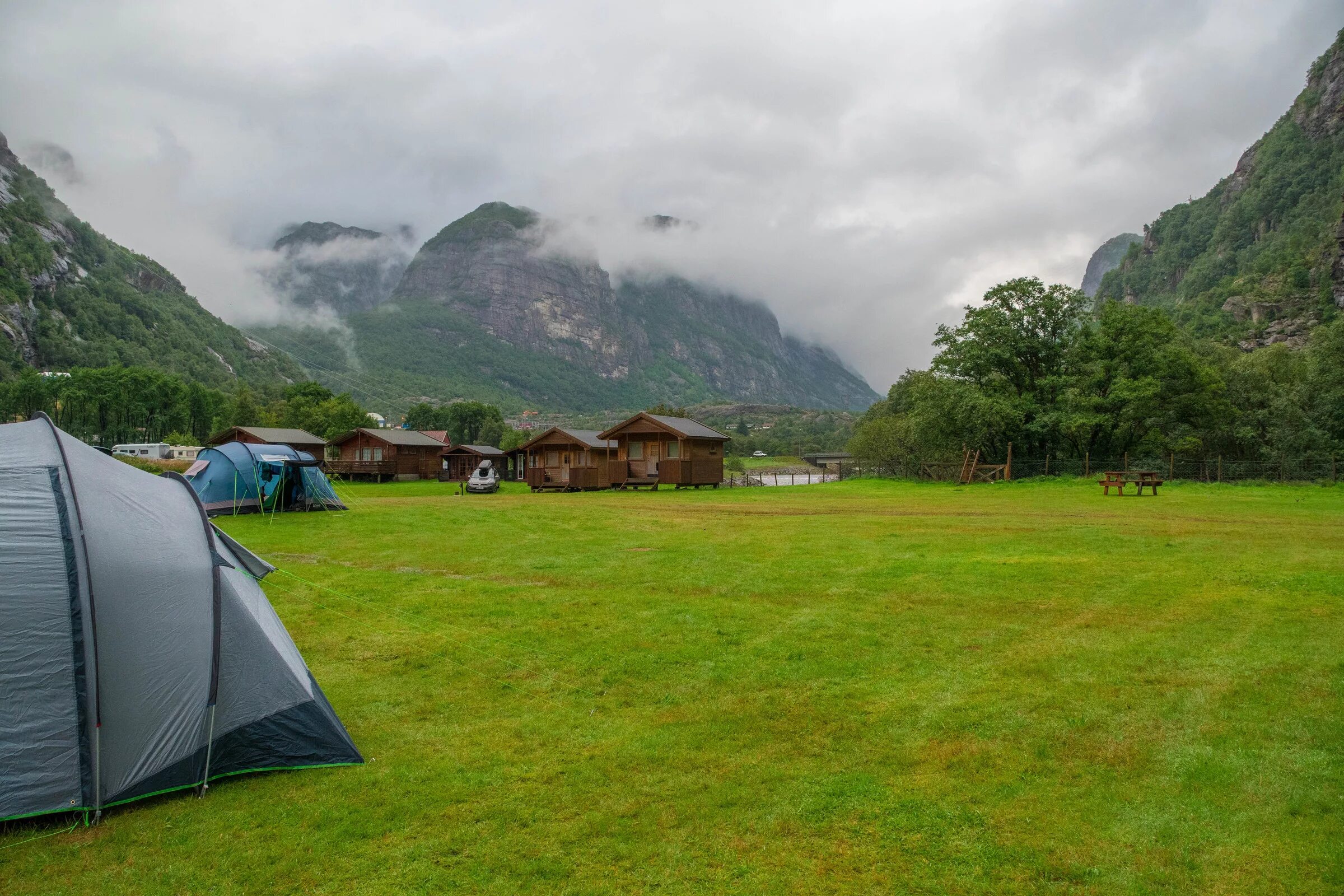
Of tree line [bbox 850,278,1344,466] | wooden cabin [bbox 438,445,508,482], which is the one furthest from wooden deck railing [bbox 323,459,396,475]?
tree line [bbox 850,278,1344,466]

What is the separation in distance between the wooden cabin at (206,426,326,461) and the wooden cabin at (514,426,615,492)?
16979 millimetres

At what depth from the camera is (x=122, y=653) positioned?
571 cm

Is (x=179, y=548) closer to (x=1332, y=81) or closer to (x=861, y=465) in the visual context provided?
(x=861, y=465)

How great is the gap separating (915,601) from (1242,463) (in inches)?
1494

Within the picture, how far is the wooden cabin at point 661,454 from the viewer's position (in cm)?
4325

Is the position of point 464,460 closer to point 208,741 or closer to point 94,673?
point 208,741

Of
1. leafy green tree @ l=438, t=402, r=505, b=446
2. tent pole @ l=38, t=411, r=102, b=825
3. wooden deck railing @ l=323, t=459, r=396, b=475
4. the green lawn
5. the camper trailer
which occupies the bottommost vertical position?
the green lawn

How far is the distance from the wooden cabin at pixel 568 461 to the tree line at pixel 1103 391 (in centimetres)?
2017

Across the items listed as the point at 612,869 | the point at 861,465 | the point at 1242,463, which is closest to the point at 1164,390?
the point at 1242,463

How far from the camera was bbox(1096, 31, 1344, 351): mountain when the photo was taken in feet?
281

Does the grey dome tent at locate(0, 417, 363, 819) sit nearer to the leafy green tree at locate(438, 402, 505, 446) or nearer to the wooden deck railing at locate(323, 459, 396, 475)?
the wooden deck railing at locate(323, 459, 396, 475)

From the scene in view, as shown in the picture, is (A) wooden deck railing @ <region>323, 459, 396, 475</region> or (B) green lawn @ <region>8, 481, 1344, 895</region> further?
(A) wooden deck railing @ <region>323, 459, 396, 475</region>

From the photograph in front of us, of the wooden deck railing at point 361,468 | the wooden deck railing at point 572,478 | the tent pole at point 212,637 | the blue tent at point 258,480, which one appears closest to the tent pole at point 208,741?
the tent pole at point 212,637

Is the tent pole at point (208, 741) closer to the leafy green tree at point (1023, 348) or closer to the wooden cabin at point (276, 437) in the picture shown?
the leafy green tree at point (1023, 348)
